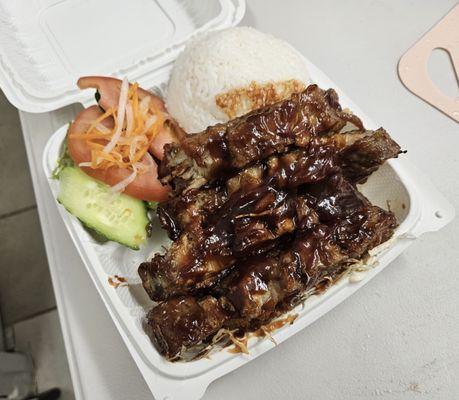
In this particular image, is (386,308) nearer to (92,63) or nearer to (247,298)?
(247,298)

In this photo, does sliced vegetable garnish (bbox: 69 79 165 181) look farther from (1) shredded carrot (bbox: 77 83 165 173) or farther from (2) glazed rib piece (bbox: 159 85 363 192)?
(2) glazed rib piece (bbox: 159 85 363 192)

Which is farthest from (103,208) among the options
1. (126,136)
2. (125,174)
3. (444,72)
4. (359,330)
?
(444,72)

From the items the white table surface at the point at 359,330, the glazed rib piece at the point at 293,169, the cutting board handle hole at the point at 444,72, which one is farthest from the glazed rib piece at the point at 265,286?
the cutting board handle hole at the point at 444,72

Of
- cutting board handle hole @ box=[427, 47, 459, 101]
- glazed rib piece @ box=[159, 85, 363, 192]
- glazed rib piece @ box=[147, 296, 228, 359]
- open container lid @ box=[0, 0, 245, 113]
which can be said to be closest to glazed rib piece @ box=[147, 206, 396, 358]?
glazed rib piece @ box=[147, 296, 228, 359]

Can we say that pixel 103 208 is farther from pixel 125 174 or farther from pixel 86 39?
pixel 86 39

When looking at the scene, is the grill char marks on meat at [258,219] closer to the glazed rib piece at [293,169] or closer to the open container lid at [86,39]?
the glazed rib piece at [293,169]
